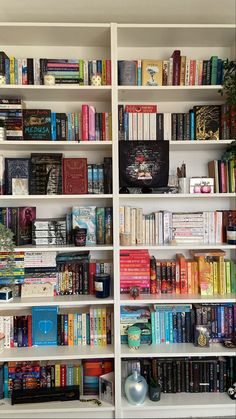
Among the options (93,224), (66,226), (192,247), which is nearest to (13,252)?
(66,226)

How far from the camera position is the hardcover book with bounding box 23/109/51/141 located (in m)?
1.93

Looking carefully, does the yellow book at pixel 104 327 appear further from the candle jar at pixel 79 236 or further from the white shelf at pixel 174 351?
the candle jar at pixel 79 236

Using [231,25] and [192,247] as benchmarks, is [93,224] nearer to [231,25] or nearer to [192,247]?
[192,247]

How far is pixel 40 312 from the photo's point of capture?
6.38ft

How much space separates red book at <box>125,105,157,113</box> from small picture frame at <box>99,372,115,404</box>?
5.45 ft

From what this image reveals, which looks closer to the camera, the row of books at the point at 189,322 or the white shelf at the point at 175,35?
the white shelf at the point at 175,35

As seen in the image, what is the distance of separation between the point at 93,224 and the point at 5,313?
0.84m

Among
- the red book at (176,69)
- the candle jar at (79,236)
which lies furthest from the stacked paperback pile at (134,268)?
the red book at (176,69)

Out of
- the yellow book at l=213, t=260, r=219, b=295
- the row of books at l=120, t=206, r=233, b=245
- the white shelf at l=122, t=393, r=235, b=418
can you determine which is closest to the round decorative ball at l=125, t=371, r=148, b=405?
the white shelf at l=122, t=393, r=235, b=418

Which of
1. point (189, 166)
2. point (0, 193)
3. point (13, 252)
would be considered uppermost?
point (189, 166)

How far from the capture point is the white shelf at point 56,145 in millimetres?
1874

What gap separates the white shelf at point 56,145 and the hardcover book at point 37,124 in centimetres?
6

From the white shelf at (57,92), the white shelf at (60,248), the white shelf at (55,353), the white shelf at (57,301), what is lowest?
the white shelf at (55,353)

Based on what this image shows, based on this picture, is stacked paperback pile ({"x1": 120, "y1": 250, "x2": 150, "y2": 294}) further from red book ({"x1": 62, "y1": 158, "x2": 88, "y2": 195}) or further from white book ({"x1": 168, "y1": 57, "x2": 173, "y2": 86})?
white book ({"x1": 168, "y1": 57, "x2": 173, "y2": 86})
